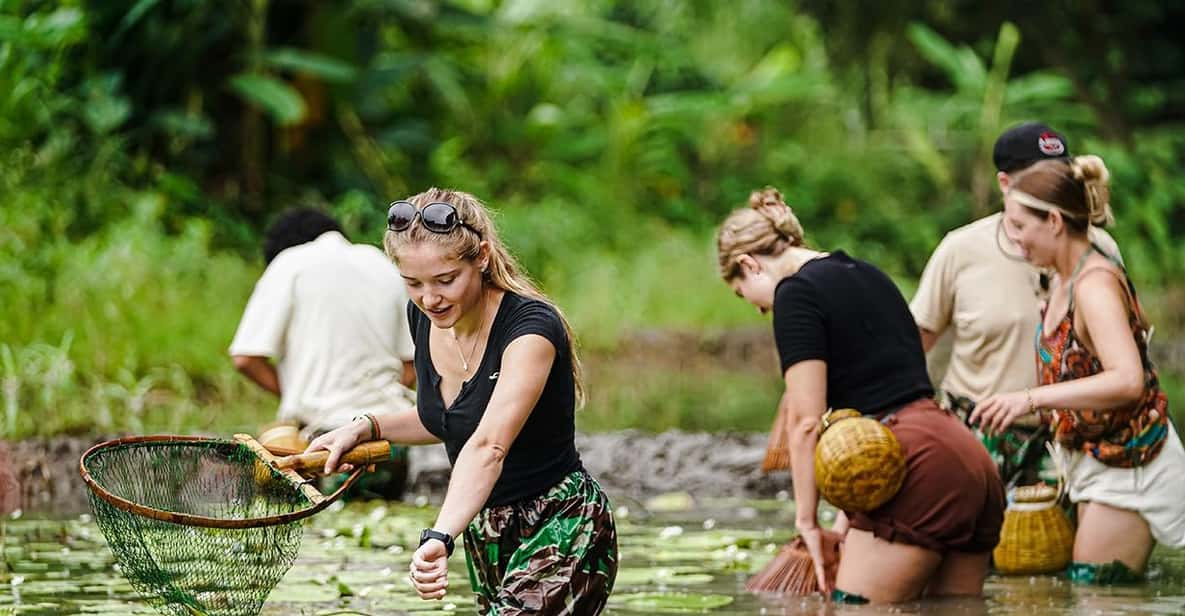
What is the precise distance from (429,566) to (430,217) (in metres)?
0.86

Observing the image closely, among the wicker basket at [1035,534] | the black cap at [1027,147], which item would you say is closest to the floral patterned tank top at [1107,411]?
the wicker basket at [1035,534]

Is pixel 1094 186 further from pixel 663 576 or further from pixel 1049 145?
pixel 663 576

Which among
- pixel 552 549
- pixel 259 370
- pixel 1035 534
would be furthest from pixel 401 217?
pixel 259 370

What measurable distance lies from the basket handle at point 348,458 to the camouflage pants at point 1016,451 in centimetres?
323

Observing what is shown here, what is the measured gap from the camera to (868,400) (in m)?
5.96

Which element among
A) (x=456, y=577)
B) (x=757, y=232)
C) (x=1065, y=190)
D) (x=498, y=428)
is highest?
(x=1065, y=190)

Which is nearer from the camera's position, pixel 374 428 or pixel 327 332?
pixel 374 428

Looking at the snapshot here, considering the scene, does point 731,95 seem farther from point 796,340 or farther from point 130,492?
point 130,492

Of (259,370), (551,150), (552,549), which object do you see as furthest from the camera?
(551,150)

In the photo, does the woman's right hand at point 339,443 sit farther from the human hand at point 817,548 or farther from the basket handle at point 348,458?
the human hand at point 817,548

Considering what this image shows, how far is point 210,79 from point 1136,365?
40.1ft

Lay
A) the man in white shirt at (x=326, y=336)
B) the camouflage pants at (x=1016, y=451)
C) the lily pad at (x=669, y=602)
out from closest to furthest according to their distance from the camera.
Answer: the lily pad at (x=669, y=602) < the camouflage pants at (x=1016, y=451) < the man in white shirt at (x=326, y=336)

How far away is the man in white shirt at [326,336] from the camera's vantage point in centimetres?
838

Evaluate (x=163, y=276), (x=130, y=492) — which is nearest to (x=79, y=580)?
(x=130, y=492)
